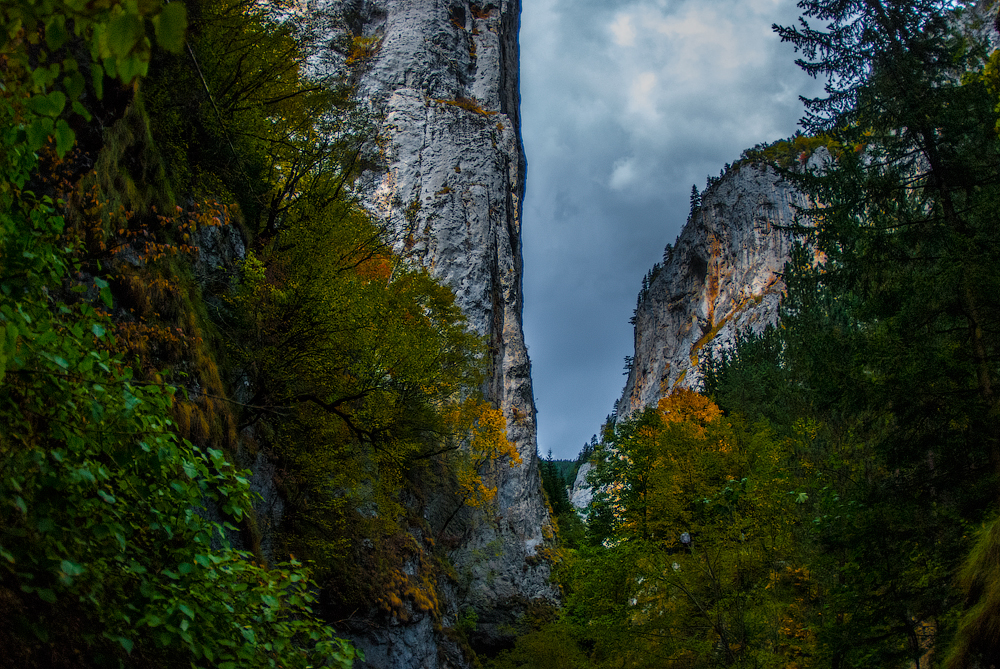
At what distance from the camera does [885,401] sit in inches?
375

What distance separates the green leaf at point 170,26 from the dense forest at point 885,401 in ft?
24.4

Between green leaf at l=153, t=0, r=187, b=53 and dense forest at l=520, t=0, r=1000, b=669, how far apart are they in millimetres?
7451

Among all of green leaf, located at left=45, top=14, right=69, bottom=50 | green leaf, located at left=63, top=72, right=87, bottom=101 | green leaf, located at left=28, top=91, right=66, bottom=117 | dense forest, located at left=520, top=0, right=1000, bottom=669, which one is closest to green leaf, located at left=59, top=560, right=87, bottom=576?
green leaf, located at left=28, top=91, right=66, bottom=117

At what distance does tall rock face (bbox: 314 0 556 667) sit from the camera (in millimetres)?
28156

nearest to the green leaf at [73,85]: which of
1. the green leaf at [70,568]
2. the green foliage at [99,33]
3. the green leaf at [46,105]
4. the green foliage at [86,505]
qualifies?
the green foliage at [99,33]

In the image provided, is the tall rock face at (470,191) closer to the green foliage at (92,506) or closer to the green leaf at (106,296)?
the green foliage at (92,506)

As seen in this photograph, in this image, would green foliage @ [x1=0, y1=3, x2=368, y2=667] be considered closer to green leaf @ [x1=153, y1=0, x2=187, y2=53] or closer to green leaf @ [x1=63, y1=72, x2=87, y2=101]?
green leaf @ [x1=63, y1=72, x2=87, y2=101]

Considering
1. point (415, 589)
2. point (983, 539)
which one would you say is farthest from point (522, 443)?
point (983, 539)

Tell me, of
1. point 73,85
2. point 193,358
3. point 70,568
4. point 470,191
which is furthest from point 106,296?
point 470,191

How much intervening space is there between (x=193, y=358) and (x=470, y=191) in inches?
1174

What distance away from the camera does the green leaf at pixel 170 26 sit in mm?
1686

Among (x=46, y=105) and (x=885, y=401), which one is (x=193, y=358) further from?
(x=885, y=401)

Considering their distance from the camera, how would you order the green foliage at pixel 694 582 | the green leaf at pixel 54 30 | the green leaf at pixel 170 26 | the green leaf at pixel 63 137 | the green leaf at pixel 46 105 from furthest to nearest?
the green foliage at pixel 694 582 → the green leaf at pixel 46 105 → the green leaf at pixel 63 137 → the green leaf at pixel 54 30 → the green leaf at pixel 170 26

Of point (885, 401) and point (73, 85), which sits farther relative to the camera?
point (885, 401)
